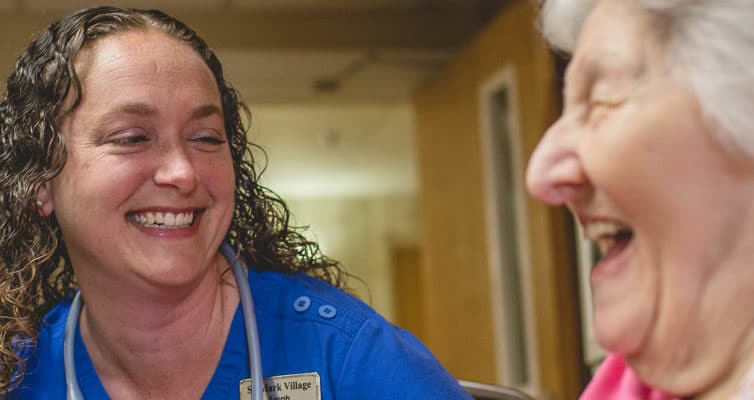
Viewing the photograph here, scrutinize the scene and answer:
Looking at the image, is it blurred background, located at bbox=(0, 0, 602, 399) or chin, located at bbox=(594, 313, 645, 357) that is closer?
chin, located at bbox=(594, 313, 645, 357)

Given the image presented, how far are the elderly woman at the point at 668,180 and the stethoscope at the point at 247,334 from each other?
2.26 ft

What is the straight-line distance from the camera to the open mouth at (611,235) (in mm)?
718

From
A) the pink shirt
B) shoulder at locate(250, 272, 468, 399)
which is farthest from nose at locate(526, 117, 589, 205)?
shoulder at locate(250, 272, 468, 399)

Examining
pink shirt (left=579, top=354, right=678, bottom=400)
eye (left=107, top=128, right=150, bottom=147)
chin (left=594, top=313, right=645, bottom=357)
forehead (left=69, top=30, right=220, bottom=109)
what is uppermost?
forehead (left=69, top=30, right=220, bottom=109)

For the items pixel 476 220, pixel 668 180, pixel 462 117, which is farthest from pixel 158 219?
pixel 462 117

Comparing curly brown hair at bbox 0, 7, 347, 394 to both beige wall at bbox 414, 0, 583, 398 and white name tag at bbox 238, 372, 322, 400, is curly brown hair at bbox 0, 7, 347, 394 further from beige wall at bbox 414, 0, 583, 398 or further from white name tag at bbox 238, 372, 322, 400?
beige wall at bbox 414, 0, 583, 398

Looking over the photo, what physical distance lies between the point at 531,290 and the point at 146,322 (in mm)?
2862

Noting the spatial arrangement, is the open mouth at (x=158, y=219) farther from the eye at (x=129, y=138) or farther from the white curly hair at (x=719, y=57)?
the white curly hair at (x=719, y=57)

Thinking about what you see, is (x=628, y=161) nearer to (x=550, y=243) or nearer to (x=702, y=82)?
(x=702, y=82)

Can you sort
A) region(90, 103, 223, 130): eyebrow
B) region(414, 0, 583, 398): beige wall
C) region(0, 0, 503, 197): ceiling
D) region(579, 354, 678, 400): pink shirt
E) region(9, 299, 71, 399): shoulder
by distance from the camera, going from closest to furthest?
1. region(579, 354, 678, 400): pink shirt
2. region(90, 103, 223, 130): eyebrow
3. region(9, 299, 71, 399): shoulder
4. region(414, 0, 583, 398): beige wall
5. region(0, 0, 503, 197): ceiling

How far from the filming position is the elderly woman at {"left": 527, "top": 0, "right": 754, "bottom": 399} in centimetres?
65

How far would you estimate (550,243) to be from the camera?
12.6 ft

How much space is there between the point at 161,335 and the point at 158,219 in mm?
203

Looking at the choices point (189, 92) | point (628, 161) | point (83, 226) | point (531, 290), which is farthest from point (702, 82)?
point (531, 290)
